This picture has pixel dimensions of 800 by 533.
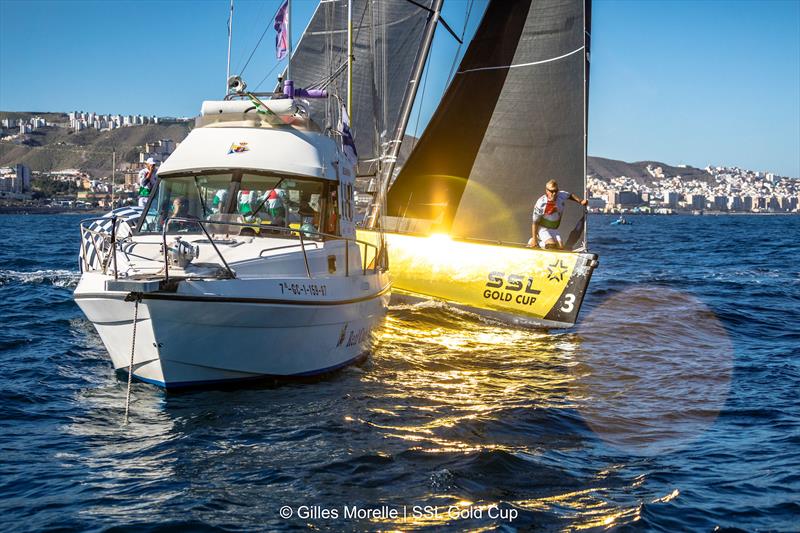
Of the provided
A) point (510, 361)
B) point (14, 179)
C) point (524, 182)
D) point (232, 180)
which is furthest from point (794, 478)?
point (14, 179)

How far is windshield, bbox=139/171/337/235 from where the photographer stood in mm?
10258

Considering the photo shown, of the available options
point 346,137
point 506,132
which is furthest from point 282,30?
point 506,132

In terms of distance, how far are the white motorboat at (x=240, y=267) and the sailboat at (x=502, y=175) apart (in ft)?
10.9

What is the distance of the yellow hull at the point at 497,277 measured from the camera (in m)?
14.1

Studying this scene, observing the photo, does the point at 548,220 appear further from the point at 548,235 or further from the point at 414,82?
the point at 414,82

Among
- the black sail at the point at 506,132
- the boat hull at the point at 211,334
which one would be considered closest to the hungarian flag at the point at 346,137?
the boat hull at the point at 211,334

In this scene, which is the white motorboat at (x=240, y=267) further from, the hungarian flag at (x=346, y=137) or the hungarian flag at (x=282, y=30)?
the hungarian flag at (x=282, y=30)

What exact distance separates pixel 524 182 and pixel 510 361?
555cm

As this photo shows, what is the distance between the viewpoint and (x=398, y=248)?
1659 cm

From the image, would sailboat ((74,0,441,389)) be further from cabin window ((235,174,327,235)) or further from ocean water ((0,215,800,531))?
ocean water ((0,215,800,531))

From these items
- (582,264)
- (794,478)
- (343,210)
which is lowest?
(794,478)

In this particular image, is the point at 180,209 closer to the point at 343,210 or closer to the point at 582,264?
the point at 343,210

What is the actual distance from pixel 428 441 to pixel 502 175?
9.90 meters

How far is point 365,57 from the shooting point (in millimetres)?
22500
